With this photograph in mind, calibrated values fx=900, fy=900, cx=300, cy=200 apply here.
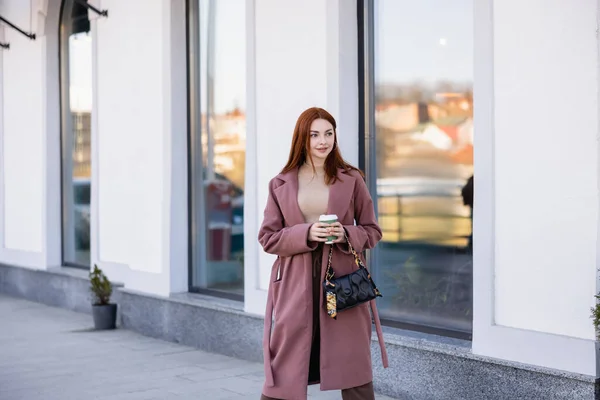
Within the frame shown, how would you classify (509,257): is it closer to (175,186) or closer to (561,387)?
(561,387)

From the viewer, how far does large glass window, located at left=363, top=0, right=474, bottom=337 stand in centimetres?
641

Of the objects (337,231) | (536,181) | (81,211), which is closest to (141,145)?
(81,211)

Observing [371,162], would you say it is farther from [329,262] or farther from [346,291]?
[346,291]

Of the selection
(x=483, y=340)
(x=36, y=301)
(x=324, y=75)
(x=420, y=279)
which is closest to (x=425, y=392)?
(x=483, y=340)

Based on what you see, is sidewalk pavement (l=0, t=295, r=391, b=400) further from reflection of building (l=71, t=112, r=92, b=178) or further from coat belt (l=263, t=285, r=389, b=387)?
reflection of building (l=71, t=112, r=92, b=178)

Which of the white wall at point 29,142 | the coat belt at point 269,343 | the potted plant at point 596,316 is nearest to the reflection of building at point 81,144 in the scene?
the white wall at point 29,142

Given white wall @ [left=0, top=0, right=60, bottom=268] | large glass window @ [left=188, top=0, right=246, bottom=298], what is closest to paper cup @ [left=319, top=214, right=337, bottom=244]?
large glass window @ [left=188, top=0, right=246, bottom=298]

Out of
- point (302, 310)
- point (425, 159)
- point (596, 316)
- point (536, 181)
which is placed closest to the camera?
point (302, 310)

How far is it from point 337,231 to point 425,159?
8.06 feet

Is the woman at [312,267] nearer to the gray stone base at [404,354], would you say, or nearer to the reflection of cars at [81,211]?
the gray stone base at [404,354]

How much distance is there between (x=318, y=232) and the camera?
4422 millimetres

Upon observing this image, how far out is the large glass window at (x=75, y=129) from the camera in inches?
472

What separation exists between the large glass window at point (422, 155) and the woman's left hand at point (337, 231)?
7.01 ft

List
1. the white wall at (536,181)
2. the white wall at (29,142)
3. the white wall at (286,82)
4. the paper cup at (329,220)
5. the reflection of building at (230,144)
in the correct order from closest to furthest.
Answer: the paper cup at (329,220), the white wall at (536,181), the white wall at (286,82), the reflection of building at (230,144), the white wall at (29,142)
